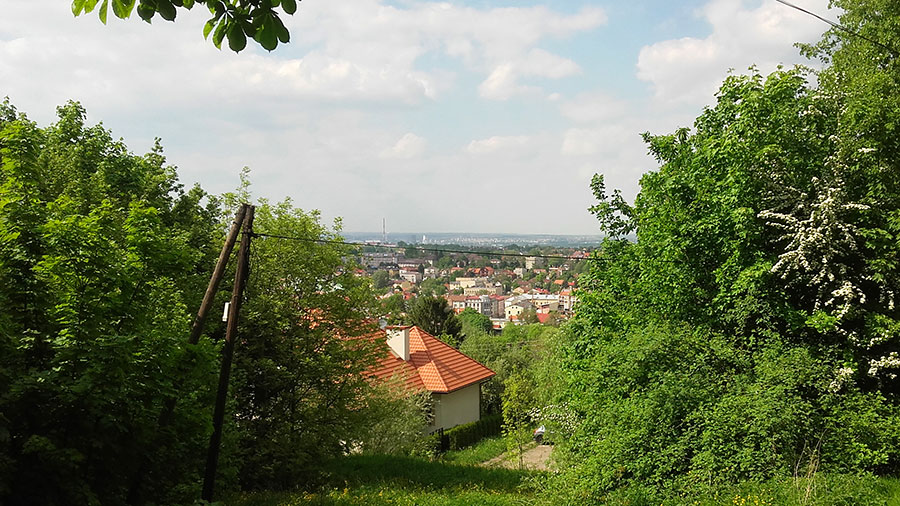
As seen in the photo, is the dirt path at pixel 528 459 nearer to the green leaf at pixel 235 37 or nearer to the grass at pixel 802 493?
the grass at pixel 802 493

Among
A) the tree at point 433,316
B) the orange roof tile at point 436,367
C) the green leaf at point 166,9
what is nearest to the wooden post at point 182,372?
the green leaf at point 166,9

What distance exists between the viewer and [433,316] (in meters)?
50.2

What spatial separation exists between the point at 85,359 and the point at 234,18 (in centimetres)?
603

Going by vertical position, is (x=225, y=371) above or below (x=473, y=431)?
above

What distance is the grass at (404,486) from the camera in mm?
13094

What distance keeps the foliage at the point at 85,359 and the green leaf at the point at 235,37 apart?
506 cm

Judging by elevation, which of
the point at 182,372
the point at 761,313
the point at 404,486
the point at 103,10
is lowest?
the point at 404,486

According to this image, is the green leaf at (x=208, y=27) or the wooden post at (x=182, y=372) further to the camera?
the wooden post at (x=182, y=372)

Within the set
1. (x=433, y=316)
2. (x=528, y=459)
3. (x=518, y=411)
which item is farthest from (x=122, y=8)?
(x=433, y=316)

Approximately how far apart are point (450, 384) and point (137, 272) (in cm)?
2376

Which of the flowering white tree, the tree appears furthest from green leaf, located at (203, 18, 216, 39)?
the tree

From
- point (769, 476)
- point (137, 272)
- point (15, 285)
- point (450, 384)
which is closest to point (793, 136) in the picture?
point (769, 476)

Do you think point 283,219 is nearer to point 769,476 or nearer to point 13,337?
point 13,337

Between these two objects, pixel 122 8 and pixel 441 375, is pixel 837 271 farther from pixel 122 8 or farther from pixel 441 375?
pixel 441 375
